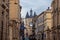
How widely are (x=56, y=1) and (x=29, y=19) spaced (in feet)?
348

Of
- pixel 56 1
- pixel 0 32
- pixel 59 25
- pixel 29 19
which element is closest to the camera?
pixel 0 32

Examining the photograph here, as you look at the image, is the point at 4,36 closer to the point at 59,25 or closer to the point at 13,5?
the point at 13,5

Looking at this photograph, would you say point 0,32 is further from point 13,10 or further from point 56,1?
point 56,1

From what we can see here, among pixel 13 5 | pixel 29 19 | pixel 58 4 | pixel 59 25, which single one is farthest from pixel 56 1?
pixel 29 19

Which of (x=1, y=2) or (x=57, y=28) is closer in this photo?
(x=1, y=2)

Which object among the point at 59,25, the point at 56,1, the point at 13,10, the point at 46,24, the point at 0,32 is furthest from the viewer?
the point at 46,24

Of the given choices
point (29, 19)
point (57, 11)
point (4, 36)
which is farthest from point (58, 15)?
point (29, 19)

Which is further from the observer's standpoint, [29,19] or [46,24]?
[29,19]

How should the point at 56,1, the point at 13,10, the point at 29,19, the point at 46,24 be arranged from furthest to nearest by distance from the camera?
the point at 29,19 < the point at 46,24 < the point at 56,1 < the point at 13,10

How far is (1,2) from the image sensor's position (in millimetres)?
32625

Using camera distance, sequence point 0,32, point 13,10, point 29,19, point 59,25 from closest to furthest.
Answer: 1. point 0,32
2. point 13,10
3. point 59,25
4. point 29,19

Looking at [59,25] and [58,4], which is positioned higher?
[58,4]

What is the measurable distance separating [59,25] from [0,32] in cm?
3852

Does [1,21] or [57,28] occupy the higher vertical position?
[1,21]
